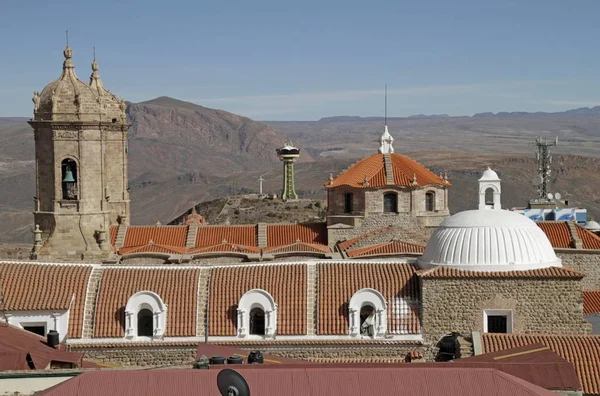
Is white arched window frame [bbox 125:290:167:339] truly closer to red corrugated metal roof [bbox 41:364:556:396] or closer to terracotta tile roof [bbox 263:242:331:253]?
red corrugated metal roof [bbox 41:364:556:396]

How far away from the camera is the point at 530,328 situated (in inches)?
934

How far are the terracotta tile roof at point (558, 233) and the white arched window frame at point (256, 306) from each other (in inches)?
732

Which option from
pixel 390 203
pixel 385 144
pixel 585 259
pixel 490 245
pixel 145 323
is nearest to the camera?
pixel 145 323

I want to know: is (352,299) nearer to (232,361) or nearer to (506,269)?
(506,269)

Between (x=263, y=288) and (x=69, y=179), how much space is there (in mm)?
9618

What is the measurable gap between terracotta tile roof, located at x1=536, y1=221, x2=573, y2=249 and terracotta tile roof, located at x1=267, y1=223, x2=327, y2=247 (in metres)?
8.60

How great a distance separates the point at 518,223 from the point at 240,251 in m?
12.6

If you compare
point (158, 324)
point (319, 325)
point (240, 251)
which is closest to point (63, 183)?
point (240, 251)

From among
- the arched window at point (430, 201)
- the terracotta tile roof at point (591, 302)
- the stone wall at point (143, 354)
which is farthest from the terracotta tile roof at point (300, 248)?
the stone wall at point (143, 354)

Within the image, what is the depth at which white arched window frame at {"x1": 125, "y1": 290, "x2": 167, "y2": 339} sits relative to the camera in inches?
918

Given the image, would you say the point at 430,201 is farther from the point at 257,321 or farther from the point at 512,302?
the point at 257,321

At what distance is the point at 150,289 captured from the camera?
2392 cm

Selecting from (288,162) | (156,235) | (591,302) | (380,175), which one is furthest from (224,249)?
(288,162)

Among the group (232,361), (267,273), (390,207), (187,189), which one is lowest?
(232,361)
